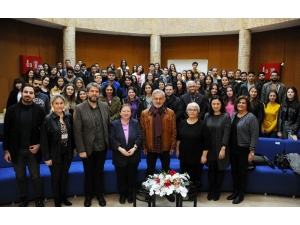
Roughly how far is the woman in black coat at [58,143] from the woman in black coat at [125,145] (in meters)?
0.62

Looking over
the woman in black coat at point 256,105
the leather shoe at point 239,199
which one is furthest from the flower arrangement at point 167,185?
the woman in black coat at point 256,105

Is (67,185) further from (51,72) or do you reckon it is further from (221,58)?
→ (221,58)

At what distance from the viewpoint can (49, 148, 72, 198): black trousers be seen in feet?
13.0

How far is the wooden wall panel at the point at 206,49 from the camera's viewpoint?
13.4 m

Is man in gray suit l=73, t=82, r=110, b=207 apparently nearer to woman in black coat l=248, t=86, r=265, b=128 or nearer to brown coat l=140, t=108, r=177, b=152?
brown coat l=140, t=108, r=177, b=152

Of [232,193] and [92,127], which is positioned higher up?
[92,127]

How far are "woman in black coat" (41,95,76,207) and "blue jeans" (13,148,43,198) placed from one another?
22cm

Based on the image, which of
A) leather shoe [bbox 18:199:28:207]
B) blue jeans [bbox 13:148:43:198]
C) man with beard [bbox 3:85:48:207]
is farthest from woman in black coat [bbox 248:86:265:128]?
leather shoe [bbox 18:199:28:207]

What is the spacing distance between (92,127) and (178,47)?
1097cm

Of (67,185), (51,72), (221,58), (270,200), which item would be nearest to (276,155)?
(270,200)

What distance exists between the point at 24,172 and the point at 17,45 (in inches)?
316

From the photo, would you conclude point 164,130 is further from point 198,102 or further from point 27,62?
point 27,62

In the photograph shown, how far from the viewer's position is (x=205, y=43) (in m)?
13.8

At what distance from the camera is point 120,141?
4.20m
